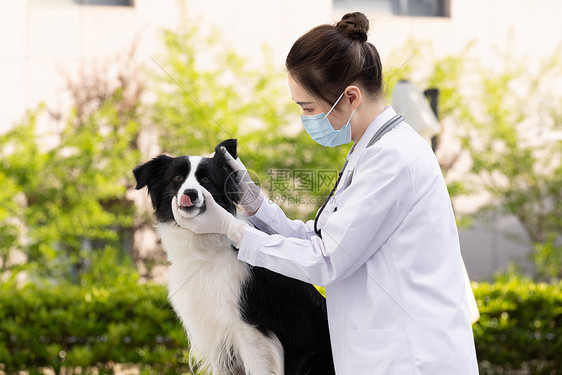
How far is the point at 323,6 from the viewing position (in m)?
11.6

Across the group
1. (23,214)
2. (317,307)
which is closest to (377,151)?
(317,307)

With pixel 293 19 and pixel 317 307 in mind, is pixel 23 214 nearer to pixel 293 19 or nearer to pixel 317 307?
pixel 317 307

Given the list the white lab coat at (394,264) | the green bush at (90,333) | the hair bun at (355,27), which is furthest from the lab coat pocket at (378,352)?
the green bush at (90,333)

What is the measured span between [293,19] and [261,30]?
2.34 ft

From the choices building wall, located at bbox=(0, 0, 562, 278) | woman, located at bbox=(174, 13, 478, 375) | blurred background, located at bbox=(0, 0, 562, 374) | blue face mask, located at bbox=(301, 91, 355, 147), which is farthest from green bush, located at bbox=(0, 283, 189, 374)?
building wall, located at bbox=(0, 0, 562, 278)

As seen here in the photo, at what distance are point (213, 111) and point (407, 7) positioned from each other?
19.0 feet

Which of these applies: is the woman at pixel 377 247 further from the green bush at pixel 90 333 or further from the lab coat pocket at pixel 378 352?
the green bush at pixel 90 333

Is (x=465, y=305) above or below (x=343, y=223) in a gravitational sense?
below

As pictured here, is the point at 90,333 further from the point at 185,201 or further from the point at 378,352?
the point at 378,352

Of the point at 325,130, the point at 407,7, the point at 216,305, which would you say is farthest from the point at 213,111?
the point at 325,130

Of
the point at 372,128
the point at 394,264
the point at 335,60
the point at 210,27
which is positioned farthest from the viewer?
the point at 210,27

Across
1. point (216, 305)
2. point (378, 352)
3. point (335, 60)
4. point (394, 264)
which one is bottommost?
point (216, 305)

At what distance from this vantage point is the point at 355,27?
2.05 meters

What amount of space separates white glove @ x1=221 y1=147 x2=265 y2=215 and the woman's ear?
65cm
